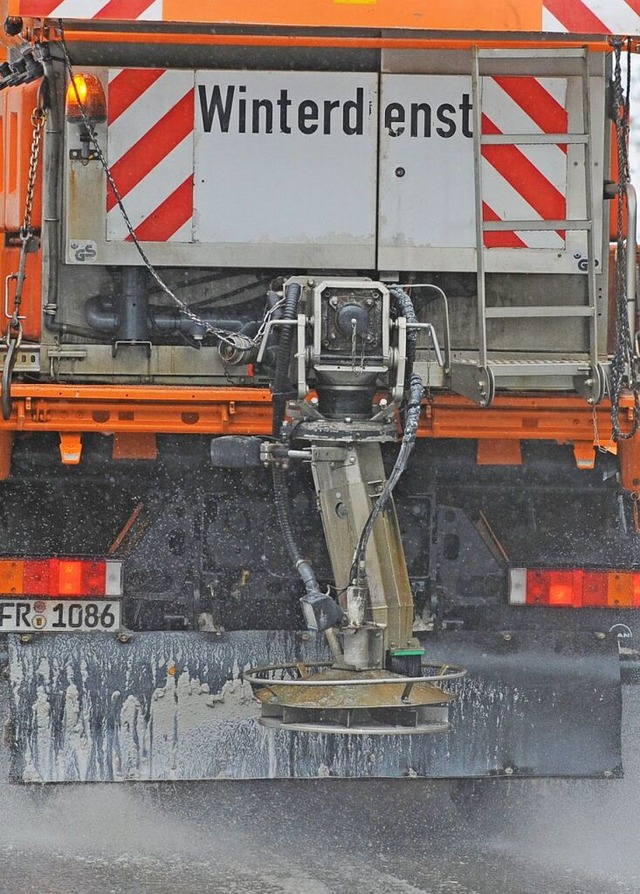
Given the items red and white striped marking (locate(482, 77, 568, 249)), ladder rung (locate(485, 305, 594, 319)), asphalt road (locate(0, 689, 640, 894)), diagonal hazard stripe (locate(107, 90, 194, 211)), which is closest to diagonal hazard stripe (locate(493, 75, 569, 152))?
red and white striped marking (locate(482, 77, 568, 249))

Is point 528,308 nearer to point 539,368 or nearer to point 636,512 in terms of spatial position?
point 539,368

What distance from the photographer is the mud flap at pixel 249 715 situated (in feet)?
15.6

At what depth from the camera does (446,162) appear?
14.9 ft

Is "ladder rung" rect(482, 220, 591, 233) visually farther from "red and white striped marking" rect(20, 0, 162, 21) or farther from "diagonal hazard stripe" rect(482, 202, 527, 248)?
"red and white striped marking" rect(20, 0, 162, 21)

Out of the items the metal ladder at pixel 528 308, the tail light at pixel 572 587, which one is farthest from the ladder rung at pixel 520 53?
the tail light at pixel 572 587

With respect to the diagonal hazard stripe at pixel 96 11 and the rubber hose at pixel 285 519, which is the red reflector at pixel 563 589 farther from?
the diagonal hazard stripe at pixel 96 11

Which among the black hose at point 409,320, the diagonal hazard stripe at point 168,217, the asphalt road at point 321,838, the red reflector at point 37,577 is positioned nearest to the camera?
the black hose at point 409,320

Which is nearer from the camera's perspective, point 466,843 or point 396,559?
point 396,559

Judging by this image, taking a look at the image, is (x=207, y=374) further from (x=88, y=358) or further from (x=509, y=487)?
(x=509, y=487)

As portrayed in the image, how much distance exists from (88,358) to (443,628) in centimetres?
151

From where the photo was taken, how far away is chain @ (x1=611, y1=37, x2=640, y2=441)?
4.18 metres

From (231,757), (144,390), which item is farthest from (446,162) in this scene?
(231,757)

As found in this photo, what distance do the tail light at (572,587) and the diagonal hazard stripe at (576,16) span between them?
70.5 inches

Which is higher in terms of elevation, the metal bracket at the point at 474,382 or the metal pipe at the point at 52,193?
the metal pipe at the point at 52,193
